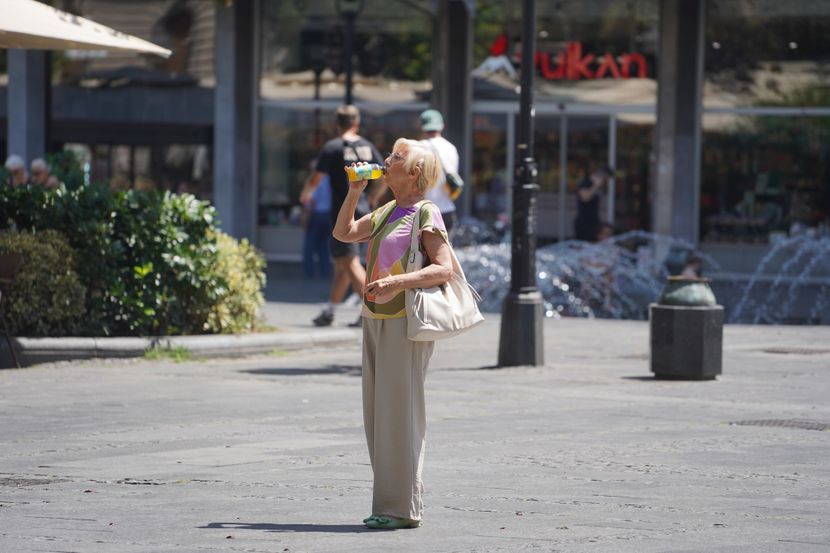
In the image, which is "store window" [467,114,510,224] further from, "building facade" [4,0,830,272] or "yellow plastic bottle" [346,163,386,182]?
"yellow plastic bottle" [346,163,386,182]

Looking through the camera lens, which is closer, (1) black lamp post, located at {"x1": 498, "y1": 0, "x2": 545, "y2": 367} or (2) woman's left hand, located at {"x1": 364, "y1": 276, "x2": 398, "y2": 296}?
(2) woman's left hand, located at {"x1": 364, "y1": 276, "x2": 398, "y2": 296}

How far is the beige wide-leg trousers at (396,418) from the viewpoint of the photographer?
6.59 m

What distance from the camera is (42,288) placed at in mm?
12758

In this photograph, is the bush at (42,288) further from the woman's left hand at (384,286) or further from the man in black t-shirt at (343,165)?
the woman's left hand at (384,286)

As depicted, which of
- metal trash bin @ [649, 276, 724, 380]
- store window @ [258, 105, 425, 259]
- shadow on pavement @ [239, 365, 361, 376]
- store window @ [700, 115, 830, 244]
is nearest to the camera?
metal trash bin @ [649, 276, 724, 380]

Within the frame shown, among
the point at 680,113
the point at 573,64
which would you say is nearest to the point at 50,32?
the point at 680,113

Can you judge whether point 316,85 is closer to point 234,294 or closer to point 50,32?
point 234,294

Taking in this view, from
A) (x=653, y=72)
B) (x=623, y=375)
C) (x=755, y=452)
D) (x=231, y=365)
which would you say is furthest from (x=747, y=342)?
(x=653, y=72)

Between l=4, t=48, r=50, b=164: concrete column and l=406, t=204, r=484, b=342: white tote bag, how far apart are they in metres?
21.5

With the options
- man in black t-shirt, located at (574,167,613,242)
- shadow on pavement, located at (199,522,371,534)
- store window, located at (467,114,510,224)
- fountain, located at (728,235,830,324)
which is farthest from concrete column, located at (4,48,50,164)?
shadow on pavement, located at (199,522,371,534)

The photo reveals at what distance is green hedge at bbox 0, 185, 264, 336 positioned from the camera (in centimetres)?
1307

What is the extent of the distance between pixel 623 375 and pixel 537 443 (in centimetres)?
381

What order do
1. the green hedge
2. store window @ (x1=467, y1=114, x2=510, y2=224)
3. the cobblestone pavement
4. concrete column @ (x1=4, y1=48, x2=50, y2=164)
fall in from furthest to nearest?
concrete column @ (x1=4, y1=48, x2=50, y2=164) < store window @ (x1=467, y1=114, x2=510, y2=224) < the green hedge < the cobblestone pavement

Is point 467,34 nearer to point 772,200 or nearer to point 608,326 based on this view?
point 772,200
